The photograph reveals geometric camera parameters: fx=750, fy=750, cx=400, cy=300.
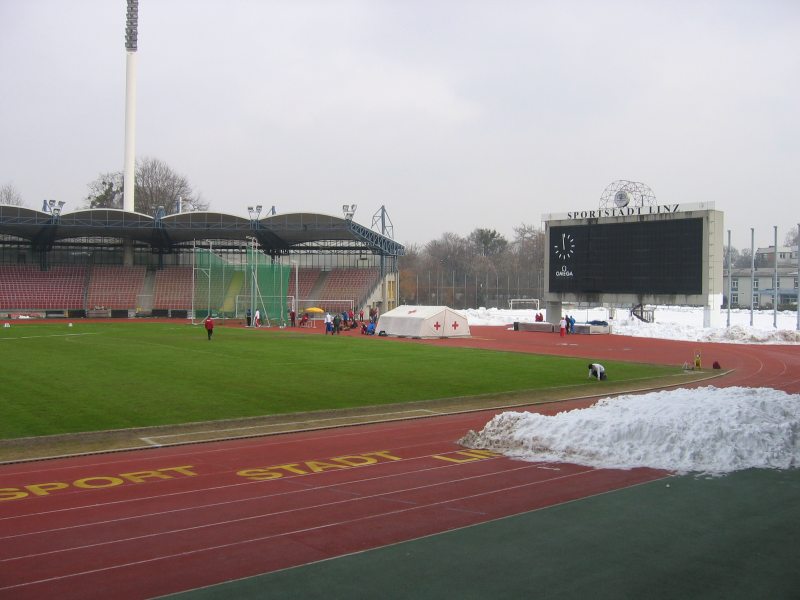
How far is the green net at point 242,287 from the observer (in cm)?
A: 5945

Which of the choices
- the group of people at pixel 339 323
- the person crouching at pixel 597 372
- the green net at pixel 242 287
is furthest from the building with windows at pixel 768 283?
the person crouching at pixel 597 372

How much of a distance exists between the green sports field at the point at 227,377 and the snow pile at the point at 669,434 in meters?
6.74

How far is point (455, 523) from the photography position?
9469 millimetres

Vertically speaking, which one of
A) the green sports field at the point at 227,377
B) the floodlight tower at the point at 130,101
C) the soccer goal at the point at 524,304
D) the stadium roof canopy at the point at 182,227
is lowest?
the green sports field at the point at 227,377

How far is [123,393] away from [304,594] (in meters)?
14.8

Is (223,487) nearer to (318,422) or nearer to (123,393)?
(318,422)

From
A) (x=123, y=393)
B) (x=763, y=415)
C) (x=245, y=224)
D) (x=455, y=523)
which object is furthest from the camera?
(x=245, y=224)

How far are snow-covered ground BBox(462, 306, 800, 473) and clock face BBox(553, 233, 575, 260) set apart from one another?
3622cm

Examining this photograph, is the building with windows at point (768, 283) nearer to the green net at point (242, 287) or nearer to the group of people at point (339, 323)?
the group of people at point (339, 323)

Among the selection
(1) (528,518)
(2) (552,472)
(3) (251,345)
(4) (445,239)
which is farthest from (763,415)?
(4) (445,239)

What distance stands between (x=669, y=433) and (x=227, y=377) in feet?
49.8

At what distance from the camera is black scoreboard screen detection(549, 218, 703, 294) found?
4528 cm

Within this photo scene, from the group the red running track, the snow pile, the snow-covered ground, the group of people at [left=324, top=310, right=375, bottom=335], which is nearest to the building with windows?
the group of people at [left=324, top=310, right=375, bottom=335]

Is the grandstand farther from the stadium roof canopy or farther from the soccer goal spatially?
the soccer goal
